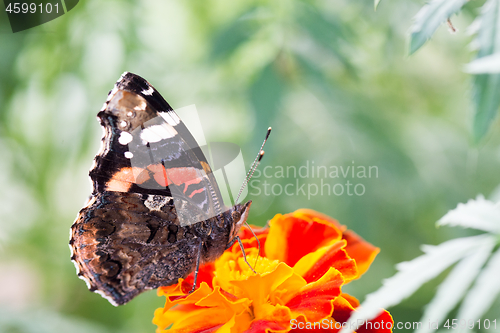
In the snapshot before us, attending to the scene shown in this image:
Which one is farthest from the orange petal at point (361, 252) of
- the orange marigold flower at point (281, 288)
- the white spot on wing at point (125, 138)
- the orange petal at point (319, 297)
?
the white spot on wing at point (125, 138)

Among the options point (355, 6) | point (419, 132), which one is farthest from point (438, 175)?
point (355, 6)

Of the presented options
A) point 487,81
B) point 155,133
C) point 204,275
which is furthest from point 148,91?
point 487,81

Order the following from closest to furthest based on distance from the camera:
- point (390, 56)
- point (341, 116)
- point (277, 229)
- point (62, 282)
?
point (277, 229), point (341, 116), point (390, 56), point (62, 282)

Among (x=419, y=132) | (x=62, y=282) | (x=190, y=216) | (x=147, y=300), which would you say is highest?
(x=419, y=132)

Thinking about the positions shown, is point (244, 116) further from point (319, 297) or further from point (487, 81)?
point (487, 81)

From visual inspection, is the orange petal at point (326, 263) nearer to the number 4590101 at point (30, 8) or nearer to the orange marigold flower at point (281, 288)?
the orange marigold flower at point (281, 288)

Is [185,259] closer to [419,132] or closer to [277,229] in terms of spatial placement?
[277,229]
